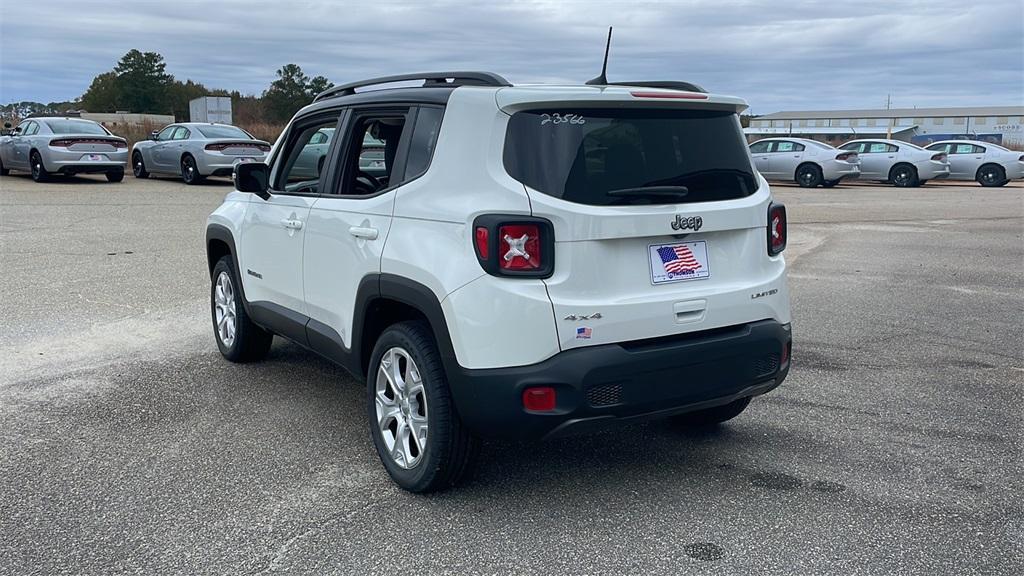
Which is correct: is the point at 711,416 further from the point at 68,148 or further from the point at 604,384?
the point at 68,148

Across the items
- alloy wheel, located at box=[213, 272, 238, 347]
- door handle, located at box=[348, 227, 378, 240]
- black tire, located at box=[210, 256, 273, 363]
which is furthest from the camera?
alloy wheel, located at box=[213, 272, 238, 347]

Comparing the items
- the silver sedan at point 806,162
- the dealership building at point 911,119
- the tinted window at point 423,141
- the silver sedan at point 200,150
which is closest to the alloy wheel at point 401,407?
the tinted window at point 423,141

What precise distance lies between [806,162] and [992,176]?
20.5 feet

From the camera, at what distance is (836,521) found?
3.82 meters

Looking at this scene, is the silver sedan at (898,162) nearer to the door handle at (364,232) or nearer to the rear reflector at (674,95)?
the rear reflector at (674,95)

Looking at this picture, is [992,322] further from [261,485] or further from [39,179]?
[39,179]

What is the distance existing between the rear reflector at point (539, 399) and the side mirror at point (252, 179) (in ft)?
A: 8.42

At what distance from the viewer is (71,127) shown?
21.1 meters

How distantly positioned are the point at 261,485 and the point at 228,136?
18295mm

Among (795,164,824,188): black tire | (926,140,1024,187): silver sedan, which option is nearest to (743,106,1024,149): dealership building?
(926,140,1024,187): silver sedan

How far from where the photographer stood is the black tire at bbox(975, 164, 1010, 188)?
2709cm

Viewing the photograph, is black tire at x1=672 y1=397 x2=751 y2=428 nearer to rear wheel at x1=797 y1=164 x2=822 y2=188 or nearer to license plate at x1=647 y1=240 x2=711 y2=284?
license plate at x1=647 y1=240 x2=711 y2=284

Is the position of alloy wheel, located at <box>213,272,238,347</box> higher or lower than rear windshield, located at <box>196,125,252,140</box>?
lower

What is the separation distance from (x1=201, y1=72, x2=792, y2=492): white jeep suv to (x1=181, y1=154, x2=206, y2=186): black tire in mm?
17986
